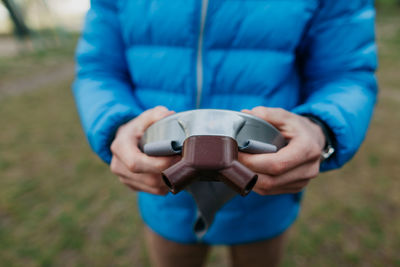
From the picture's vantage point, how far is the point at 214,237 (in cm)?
69

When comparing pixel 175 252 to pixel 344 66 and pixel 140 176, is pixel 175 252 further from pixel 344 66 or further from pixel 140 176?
pixel 344 66

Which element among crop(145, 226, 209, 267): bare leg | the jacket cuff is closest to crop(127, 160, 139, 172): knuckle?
the jacket cuff

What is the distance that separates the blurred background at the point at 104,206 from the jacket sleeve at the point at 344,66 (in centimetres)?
106

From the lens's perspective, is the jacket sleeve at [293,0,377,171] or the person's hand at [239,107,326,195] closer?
the person's hand at [239,107,326,195]

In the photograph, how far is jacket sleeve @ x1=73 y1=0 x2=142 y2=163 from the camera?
0.53 meters

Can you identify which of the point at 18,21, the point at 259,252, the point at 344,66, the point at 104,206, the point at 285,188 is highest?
the point at 344,66

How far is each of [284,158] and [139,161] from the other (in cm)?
20

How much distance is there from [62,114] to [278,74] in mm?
2948

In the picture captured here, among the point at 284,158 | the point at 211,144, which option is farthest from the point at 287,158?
the point at 211,144

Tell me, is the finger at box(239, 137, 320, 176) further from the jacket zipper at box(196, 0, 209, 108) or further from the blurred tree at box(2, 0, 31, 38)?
the blurred tree at box(2, 0, 31, 38)

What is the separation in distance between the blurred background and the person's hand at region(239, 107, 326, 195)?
1.10m

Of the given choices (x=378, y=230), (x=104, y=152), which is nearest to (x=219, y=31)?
(x=104, y=152)

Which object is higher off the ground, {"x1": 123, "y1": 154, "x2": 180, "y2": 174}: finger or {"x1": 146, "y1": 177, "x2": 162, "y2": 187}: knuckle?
{"x1": 123, "y1": 154, "x2": 180, "y2": 174}: finger

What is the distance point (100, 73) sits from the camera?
0.62 meters
